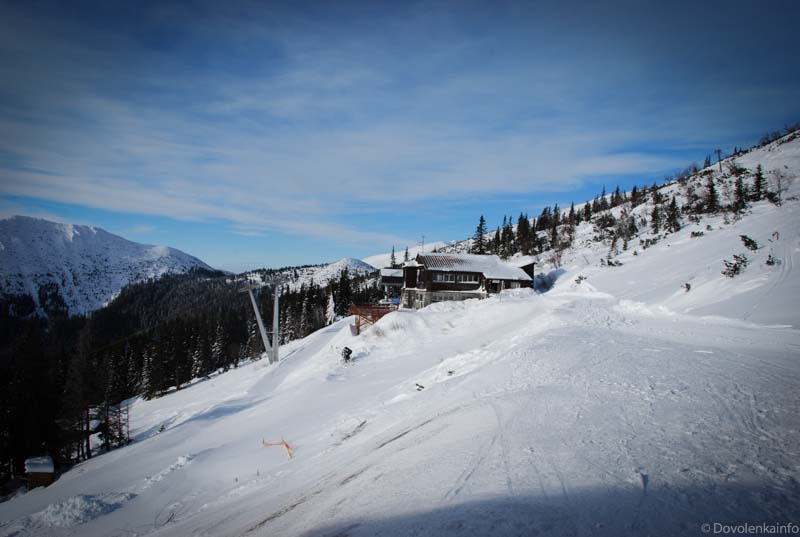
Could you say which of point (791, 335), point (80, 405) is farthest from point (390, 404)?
point (80, 405)

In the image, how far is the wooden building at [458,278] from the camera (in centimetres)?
4591

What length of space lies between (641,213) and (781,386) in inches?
2847

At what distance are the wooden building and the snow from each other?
2073 cm

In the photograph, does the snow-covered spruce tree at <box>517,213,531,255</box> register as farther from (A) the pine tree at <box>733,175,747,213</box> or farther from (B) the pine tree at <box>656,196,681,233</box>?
(A) the pine tree at <box>733,175,747,213</box>

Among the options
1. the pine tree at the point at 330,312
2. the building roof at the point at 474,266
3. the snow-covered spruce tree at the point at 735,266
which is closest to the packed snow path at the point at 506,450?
the snow-covered spruce tree at the point at 735,266

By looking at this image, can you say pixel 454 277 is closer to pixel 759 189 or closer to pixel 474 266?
pixel 474 266

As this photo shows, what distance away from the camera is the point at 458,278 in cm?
4681

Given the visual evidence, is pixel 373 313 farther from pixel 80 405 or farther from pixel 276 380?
pixel 80 405

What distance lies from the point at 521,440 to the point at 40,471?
110ft

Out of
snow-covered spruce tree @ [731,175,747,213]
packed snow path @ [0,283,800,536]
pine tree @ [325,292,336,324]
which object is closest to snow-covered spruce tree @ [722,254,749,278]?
packed snow path @ [0,283,800,536]

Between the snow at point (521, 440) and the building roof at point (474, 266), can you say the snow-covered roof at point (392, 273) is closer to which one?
the building roof at point (474, 266)

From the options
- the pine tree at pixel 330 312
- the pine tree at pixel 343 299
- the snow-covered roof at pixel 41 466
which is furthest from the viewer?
the pine tree at pixel 330 312

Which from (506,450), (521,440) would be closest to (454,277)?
(521,440)

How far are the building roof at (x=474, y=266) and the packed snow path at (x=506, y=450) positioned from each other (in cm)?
2570
